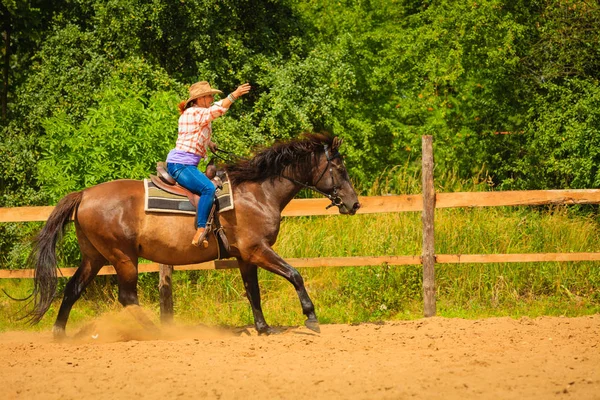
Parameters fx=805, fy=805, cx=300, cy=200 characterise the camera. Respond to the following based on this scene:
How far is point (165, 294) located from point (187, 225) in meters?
1.53

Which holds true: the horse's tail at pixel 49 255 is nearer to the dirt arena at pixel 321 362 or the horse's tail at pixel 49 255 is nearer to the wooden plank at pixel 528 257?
the dirt arena at pixel 321 362

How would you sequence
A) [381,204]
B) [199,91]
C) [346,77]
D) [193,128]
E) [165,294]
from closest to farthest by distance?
[193,128] → [199,91] → [381,204] → [165,294] → [346,77]

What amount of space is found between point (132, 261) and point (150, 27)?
8295 millimetres

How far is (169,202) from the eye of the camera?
344 inches

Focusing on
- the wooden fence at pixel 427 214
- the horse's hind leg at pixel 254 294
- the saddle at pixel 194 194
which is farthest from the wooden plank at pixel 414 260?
the saddle at pixel 194 194

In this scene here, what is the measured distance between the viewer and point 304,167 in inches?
364

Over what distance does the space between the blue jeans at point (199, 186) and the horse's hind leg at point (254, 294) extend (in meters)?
0.85

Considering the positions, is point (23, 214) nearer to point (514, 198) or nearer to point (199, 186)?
point (199, 186)

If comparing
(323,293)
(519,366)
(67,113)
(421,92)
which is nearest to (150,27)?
(67,113)

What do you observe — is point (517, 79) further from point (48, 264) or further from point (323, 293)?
point (48, 264)

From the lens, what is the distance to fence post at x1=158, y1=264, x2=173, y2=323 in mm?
9945

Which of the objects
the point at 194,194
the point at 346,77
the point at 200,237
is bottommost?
the point at 200,237

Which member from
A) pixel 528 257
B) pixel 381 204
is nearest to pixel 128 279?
pixel 381 204

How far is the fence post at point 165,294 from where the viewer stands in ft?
32.6
